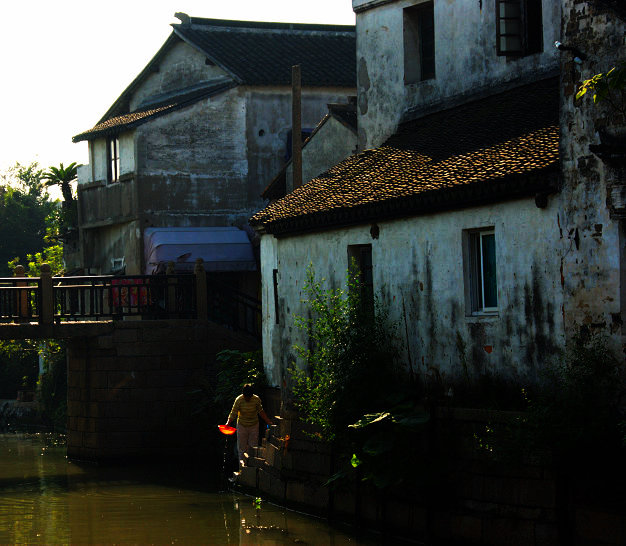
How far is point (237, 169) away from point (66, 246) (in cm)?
864

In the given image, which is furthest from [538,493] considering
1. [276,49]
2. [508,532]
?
[276,49]

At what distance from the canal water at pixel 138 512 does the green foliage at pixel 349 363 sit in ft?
4.87

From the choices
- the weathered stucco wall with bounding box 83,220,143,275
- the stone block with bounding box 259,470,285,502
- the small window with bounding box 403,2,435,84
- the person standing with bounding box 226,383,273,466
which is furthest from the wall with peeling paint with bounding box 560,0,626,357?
the weathered stucco wall with bounding box 83,220,143,275

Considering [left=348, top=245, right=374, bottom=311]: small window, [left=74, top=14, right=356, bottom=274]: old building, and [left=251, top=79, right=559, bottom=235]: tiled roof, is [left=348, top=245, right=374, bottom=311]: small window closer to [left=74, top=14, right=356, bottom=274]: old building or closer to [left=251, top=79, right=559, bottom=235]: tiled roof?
[left=251, top=79, right=559, bottom=235]: tiled roof

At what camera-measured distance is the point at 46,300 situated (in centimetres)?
2366

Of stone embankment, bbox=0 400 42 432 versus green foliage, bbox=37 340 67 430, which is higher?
green foliage, bbox=37 340 67 430

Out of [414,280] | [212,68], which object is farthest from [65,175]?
[414,280]

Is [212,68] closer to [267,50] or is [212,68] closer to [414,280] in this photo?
[267,50]

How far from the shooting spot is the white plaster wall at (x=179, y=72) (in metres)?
32.4

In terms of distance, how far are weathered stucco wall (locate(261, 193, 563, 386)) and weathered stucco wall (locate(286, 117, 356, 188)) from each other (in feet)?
21.0

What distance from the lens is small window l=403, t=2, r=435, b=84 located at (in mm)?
20219

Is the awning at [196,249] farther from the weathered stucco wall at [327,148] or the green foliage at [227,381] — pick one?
the green foliage at [227,381]

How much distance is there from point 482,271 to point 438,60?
5762 millimetres

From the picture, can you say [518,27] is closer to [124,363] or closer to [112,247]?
[124,363]
